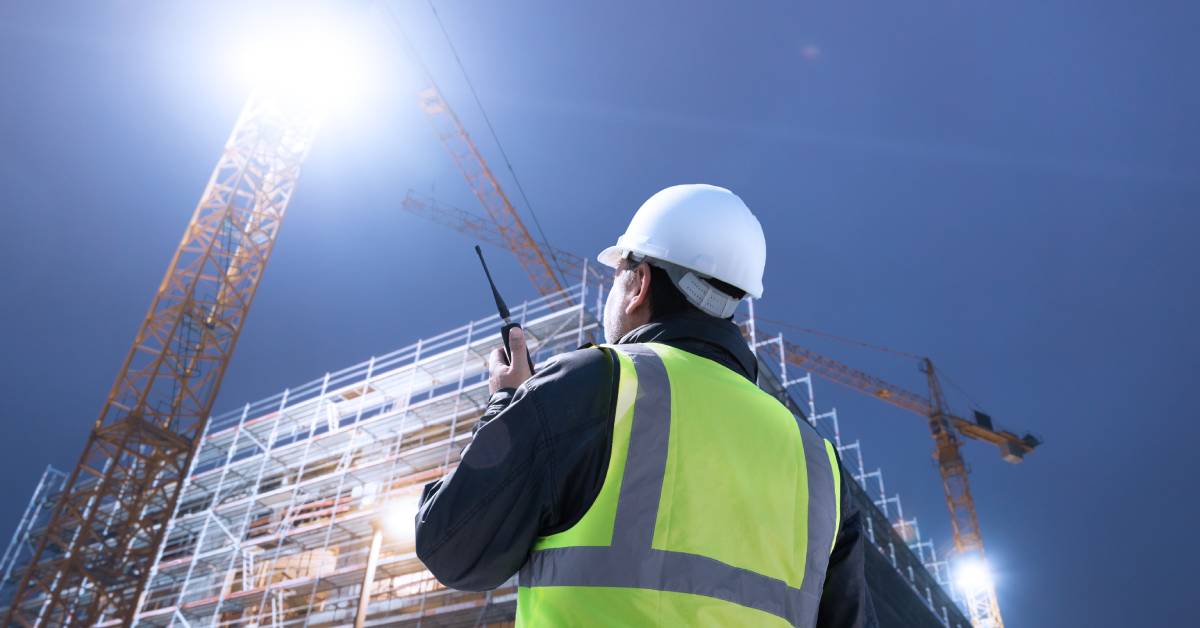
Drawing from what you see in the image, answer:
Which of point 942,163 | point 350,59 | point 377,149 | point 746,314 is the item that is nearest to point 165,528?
point 350,59

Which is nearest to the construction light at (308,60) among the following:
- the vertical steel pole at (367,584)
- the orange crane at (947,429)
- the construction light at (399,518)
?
the orange crane at (947,429)

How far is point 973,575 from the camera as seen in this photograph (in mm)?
36562

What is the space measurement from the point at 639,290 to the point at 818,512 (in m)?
0.61

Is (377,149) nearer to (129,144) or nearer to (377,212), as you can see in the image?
(377,212)

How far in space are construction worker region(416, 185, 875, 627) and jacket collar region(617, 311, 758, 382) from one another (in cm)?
9

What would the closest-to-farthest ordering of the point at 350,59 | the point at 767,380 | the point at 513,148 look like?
1. the point at 767,380
2. the point at 350,59
3. the point at 513,148

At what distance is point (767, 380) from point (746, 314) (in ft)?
97.1

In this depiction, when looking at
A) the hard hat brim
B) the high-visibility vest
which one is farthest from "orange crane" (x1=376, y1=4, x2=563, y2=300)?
the high-visibility vest

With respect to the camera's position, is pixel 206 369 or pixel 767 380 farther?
pixel 206 369

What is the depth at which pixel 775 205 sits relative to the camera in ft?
229

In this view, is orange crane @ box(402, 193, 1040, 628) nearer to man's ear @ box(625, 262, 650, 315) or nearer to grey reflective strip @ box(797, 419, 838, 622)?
man's ear @ box(625, 262, 650, 315)

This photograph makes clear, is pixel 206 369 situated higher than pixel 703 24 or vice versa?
pixel 703 24

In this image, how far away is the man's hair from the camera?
182cm

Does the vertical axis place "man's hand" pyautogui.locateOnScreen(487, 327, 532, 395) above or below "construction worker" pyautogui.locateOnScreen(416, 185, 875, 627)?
above
